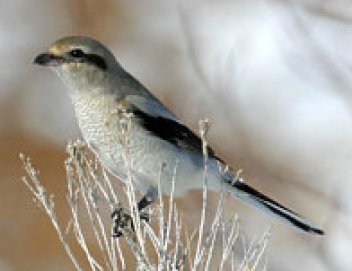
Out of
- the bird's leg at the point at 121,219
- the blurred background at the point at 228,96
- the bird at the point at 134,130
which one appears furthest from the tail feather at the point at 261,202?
the blurred background at the point at 228,96

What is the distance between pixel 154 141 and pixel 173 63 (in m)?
1.34

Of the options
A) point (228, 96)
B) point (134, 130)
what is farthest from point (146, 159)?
point (228, 96)

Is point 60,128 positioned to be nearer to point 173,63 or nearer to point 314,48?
point 173,63

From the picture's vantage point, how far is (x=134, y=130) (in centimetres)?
193

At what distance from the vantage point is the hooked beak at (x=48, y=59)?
1.86m

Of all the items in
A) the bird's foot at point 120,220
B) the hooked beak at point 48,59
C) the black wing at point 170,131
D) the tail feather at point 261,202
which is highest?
the hooked beak at point 48,59

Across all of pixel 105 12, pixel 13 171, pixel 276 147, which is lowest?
pixel 13 171

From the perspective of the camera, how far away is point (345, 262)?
278cm

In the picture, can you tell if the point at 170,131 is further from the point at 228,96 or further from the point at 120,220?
the point at 228,96

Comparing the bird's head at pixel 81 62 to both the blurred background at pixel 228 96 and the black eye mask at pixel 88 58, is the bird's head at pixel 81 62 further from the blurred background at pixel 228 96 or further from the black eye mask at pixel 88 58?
the blurred background at pixel 228 96

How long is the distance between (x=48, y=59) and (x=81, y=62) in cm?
6

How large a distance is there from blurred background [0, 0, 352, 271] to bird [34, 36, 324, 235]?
1.93 ft

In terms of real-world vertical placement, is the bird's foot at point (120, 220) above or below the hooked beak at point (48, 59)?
below

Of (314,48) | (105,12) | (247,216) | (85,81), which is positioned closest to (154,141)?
(85,81)
